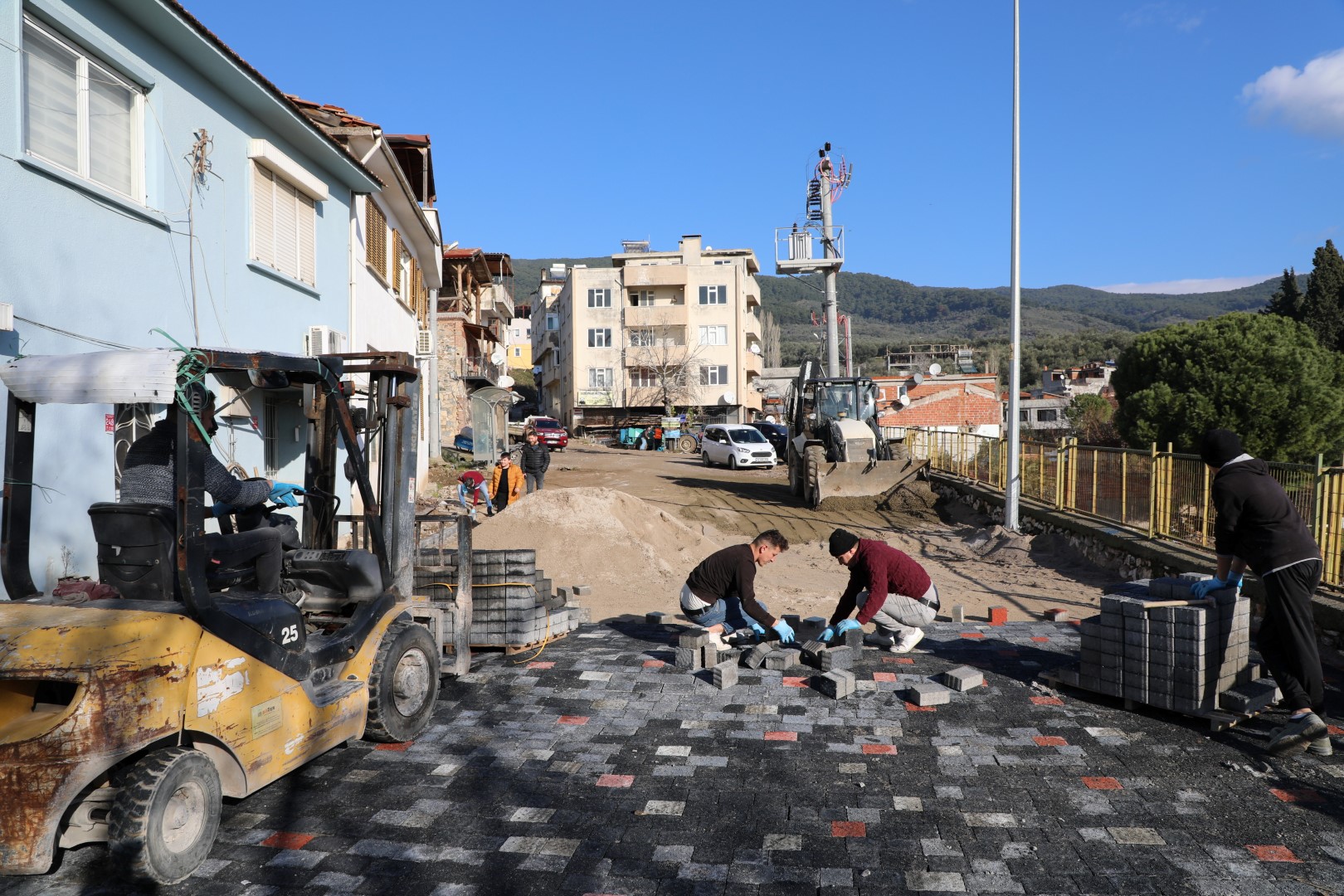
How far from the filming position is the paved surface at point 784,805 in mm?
3998

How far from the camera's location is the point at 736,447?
3303cm

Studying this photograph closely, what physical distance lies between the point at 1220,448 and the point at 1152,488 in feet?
21.8

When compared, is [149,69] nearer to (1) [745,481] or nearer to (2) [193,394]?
(2) [193,394]

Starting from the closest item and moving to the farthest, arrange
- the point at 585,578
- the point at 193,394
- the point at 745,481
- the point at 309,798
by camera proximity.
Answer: the point at 193,394 < the point at 309,798 < the point at 585,578 < the point at 745,481

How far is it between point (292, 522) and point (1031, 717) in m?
5.13

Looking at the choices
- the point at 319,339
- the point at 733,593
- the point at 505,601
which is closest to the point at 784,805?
the point at 733,593

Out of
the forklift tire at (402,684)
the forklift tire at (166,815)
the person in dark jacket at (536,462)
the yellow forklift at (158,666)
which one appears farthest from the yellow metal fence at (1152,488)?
the person in dark jacket at (536,462)

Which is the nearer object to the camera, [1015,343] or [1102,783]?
[1102,783]

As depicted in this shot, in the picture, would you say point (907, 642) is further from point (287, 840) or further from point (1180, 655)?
point (287, 840)

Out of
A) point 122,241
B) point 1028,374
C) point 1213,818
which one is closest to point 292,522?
point 122,241

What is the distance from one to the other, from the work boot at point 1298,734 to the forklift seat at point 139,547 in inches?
241

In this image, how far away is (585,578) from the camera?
12469mm

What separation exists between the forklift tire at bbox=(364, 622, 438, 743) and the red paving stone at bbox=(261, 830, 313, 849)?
3.36 ft

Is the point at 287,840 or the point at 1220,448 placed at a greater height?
the point at 1220,448
